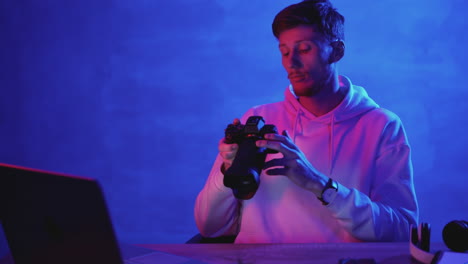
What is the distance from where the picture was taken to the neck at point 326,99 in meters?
1.61

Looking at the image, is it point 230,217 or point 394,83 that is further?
point 394,83

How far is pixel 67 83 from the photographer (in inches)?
108

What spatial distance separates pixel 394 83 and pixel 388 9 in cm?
39

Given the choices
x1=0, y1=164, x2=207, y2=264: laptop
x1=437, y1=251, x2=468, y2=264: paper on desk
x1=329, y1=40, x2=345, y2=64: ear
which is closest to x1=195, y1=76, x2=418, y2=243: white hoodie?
x1=329, y1=40, x2=345, y2=64: ear

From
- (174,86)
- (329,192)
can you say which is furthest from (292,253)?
(174,86)

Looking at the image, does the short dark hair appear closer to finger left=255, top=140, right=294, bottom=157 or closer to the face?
the face

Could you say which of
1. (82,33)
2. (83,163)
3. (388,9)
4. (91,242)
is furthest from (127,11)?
(91,242)

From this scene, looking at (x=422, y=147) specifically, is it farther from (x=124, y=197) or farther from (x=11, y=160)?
(x=11, y=160)

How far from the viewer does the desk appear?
1.07m

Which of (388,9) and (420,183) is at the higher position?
(388,9)

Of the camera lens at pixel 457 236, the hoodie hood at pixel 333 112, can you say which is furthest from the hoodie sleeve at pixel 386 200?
the camera lens at pixel 457 236

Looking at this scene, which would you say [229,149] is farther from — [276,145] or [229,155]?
[276,145]

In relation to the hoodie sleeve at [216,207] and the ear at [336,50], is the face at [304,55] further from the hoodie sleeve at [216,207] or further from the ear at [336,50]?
the hoodie sleeve at [216,207]

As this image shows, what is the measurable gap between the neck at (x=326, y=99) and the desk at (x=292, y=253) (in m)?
0.58
